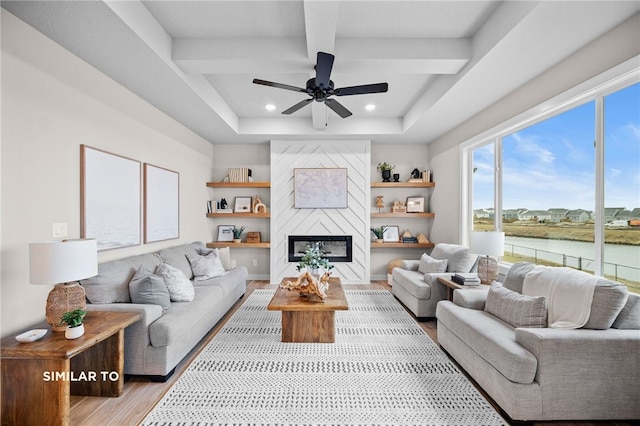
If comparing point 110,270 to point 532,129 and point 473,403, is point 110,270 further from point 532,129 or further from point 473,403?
point 532,129

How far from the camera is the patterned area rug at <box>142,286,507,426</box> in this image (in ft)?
6.49

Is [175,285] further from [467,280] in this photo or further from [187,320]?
[467,280]

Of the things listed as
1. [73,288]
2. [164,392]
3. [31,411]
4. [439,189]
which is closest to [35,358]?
[31,411]

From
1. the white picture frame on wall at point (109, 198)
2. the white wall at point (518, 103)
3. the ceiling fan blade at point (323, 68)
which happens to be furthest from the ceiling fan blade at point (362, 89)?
the white picture frame on wall at point (109, 198)

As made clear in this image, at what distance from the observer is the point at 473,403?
6.94 feet

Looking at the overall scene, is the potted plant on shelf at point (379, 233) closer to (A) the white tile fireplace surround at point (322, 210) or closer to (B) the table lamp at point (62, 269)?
(A) the white tile fireplace surround at point (322, 210)

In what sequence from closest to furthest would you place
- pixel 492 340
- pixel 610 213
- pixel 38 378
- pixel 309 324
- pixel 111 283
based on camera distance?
pixel 38 378
pixel 492 340
pixel 610 213
pixel 111 283
pixel 309 324

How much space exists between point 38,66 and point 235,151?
3.71 m

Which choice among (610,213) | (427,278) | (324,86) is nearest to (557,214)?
(610,213)

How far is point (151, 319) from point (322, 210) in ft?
11.9

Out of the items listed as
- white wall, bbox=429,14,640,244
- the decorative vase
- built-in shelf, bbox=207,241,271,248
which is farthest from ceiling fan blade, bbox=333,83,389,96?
built-in shelf, bbox=207,241,271,248

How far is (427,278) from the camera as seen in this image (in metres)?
3.84

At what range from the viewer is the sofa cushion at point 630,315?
1937 millimetres

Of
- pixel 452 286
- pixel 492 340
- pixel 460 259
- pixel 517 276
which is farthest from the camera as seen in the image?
pixel 460 259
